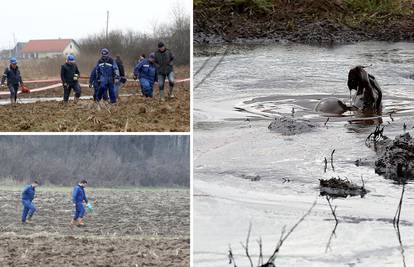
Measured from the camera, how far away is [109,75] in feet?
26.0

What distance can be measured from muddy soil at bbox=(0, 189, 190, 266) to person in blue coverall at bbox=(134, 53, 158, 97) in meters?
3.18

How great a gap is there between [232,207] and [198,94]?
6558 millimetres

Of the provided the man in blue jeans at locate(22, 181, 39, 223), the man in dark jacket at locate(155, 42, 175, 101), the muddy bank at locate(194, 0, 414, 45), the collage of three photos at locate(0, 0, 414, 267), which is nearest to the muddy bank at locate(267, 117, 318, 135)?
the collage of three photos at locate(0, 0, 414, 267)

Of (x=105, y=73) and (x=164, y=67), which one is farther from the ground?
(x=105, y=73)

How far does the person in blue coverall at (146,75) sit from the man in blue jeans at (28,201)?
3468 mm

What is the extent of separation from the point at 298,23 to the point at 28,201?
17868mm

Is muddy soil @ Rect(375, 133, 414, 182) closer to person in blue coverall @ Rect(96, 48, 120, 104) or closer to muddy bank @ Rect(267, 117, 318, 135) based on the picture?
muddy bank @ Rect(267, 117, 318, 135)

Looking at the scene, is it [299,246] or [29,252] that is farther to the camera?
[299,246]

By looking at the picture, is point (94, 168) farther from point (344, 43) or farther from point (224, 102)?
point (344, 43)

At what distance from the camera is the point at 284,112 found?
12.0 meters

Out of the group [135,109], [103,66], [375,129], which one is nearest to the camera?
[135,109]

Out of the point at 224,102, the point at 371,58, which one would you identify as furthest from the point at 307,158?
the point at 371,58

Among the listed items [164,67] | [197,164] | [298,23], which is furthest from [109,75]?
[298,23]

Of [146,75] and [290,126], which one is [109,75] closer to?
[146,75]
